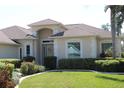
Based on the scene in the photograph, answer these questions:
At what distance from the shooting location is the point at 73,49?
1179 inches

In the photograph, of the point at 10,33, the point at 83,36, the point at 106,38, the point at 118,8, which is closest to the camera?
the point at 118,8

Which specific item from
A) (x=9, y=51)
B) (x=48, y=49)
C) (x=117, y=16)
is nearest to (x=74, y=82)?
(x=117, y=16)

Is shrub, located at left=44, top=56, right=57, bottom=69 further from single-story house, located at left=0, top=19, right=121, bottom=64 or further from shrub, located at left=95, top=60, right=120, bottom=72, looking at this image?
shrub, located at left=95, top=60, right=120, bottom=72

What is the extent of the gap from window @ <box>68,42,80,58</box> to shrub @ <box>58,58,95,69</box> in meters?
1.09

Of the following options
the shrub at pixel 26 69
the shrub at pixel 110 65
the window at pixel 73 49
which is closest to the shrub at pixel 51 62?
the window at pixel 73 49

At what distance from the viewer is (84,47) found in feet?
97.5

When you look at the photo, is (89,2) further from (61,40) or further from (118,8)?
(61,40)

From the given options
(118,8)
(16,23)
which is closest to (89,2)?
(118,8)

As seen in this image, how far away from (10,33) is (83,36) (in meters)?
10.9

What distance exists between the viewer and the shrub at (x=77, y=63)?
28.2 metres

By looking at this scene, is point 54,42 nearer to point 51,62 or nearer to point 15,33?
point 51,62

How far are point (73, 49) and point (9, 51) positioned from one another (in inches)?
307

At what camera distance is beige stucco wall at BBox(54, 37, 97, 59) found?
96.4ft

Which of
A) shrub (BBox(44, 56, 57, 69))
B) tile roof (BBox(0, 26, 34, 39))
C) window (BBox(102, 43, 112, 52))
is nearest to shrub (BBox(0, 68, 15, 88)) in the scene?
shrub (BBox(44, 56, 57, 69))
